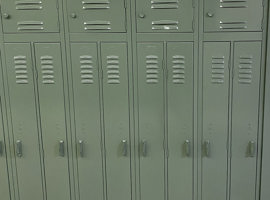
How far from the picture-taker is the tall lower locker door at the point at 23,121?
6.98ft

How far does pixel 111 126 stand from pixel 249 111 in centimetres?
80

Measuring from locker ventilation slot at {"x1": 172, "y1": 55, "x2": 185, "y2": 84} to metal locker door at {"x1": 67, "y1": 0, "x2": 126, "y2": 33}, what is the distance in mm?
337

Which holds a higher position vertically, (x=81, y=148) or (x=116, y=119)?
(x=116, y=119)

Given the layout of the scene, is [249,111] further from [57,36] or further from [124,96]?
[57,36]

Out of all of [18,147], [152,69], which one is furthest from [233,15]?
[18,147]

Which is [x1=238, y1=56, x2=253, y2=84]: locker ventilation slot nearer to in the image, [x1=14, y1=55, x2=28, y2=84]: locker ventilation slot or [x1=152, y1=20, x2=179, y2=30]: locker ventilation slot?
[x1=152, y1=20, x2=179, y2=30]: locker ventilation slot

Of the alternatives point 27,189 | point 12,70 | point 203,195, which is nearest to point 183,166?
point 203,195

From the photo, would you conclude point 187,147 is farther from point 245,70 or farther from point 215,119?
point 245,70

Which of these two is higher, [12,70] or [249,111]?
[12,70]

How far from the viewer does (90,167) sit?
2.23 metres

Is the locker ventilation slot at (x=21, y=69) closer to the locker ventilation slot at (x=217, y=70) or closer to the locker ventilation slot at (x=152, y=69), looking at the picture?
the locker ventilation slot at (x=152, y=69)

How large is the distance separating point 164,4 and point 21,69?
2.96 ft

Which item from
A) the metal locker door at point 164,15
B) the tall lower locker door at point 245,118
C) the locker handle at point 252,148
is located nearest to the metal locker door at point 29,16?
the metal locker door at point 164,15

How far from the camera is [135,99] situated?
2115 mm
